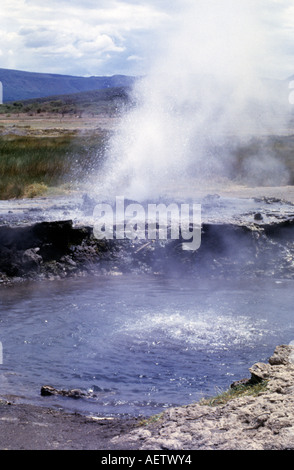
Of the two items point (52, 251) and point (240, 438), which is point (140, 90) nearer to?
point (52, 251)

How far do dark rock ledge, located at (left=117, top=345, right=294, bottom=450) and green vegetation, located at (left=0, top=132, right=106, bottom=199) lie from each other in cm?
1132

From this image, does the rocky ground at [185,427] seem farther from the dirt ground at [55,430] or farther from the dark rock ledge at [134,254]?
the dark rock ledge at [134,254]

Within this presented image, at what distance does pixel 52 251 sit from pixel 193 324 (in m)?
3.56

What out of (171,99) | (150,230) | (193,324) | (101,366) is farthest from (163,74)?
(101,366)

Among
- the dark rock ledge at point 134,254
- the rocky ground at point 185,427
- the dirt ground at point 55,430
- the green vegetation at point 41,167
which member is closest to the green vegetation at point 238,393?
the rocky ground at point 185,427

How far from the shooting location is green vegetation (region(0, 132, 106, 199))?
15.4 m

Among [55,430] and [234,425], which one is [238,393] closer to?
[234,425]

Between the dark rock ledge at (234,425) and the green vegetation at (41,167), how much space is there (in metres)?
11.3

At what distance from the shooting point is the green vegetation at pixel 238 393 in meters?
4.54

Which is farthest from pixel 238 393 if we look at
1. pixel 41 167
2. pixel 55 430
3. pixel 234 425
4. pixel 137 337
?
pixel 41 167

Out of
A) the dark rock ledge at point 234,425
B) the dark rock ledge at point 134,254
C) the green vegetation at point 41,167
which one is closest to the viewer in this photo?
the dark rock ledge at point 234,425

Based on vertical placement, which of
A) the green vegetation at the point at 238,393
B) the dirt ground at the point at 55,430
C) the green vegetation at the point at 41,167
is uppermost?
the green vegetation at the point at 41,167

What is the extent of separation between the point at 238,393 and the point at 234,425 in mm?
696

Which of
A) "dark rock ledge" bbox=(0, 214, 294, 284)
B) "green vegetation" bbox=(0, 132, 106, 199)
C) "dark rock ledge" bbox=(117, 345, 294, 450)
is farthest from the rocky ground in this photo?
"green vegetation" bbox=(0, 132, 106, 199)
